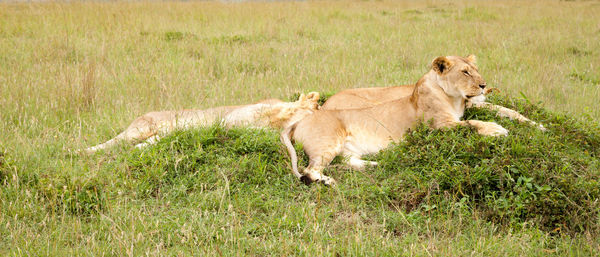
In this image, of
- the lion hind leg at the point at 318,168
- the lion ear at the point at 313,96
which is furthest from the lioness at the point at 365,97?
the lion hind leg at the point at 318,168

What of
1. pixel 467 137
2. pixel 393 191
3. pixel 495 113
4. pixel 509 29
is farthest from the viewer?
pixel 509 29

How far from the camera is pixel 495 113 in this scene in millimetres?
5086

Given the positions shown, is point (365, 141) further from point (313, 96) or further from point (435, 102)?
point (313, 96)

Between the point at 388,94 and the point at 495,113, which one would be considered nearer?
the point at 495,113

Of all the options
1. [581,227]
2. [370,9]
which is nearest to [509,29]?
[370,9]

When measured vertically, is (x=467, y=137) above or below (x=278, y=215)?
above

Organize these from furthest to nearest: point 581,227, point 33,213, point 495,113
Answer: point 495,113
point 33,213
point 581,227

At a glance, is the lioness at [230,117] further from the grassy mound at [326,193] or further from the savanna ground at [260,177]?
the grassy mound at [326,193]

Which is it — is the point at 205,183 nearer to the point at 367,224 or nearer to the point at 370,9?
the point at 367,224

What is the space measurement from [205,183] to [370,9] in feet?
45.9

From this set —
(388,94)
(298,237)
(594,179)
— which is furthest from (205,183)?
(594,179)

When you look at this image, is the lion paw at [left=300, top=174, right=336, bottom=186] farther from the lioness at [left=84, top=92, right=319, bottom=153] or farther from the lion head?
the lion head

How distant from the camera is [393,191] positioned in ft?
13.4

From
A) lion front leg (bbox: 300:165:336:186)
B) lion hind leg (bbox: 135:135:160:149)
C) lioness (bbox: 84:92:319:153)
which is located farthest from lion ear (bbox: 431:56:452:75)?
lion hind leg (bbox: 135:135:160:149)
